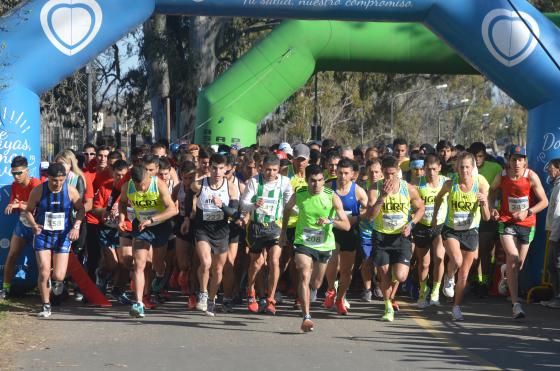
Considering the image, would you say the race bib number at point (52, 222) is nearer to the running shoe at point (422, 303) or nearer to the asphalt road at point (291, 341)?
the asphalt road at point (291, 341)

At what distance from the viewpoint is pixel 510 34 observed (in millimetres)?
13102

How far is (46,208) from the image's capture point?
11.4m

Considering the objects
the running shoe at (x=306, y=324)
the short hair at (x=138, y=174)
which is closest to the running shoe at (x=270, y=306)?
the running shoe at (x=306, y=324)

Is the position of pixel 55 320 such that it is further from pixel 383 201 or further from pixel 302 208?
pixel 383 201

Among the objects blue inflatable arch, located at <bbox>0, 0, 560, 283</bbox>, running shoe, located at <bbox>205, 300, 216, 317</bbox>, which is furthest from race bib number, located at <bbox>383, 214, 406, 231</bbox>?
blue inflatable arch, located at <bbox>0, 0, 560, 283</bbox>

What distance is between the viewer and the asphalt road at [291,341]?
8805mm

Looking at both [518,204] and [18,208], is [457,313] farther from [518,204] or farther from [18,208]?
[18,208]

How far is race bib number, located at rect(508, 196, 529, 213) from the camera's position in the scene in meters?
12.2

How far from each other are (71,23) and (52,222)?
264 centimetres

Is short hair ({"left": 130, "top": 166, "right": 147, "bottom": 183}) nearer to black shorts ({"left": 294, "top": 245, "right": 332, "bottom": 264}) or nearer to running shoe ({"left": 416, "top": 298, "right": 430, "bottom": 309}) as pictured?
black shorts ({"left": 294, "top": 245, "right": 332, "bottom": 264})

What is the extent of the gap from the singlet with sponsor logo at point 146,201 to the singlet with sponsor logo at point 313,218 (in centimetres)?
168

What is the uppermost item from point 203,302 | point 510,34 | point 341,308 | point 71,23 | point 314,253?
point 71,23

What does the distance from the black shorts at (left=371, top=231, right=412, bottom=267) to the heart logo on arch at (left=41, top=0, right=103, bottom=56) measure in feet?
14.1

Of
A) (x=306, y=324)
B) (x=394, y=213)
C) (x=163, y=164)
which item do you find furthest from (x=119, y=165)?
(x=306, y=324)
